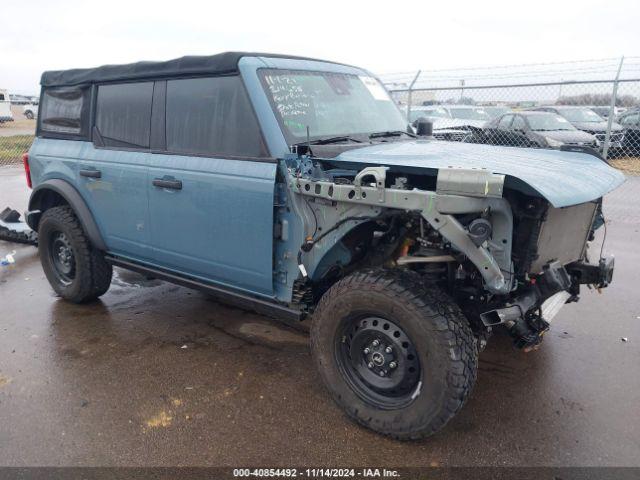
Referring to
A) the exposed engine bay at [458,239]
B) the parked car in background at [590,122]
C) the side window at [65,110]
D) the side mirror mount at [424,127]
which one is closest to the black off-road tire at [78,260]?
the side window at [65,110]

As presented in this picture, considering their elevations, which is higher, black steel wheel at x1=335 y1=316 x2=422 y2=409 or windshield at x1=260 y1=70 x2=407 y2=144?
windshield at x1=260 y1=70 x2=407 y2=144

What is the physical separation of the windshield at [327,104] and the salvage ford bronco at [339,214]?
0.01 meters

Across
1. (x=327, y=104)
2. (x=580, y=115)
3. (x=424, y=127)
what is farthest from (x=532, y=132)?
(x=327, y=104)

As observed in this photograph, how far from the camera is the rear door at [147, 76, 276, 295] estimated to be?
3275 millimetres

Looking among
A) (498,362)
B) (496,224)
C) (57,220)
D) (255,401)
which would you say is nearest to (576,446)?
(498,362)

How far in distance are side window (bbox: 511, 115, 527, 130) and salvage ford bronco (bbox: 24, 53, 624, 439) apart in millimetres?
8737

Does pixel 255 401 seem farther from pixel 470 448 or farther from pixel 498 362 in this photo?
pixel 498 362

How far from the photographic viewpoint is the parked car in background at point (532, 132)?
11883mm

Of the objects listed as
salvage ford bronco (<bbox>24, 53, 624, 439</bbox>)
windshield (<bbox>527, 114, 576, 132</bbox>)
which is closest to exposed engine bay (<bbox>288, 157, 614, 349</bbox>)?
salvage ford bronco (<bbox>24, 53, 624, 439</bbox>)

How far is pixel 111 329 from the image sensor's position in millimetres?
4289

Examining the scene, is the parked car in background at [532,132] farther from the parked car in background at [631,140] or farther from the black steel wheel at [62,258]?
the black steel wheel at [62,258]

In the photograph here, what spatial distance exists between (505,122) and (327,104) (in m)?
10.1

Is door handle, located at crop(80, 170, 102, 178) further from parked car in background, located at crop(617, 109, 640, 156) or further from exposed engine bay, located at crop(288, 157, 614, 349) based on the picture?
parked car in background, located at crop(617, 109, 640, 156)

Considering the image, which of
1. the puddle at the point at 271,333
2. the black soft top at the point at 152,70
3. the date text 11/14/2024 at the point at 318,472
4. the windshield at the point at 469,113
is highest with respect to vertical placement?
the black soft top at the point at 152,70
